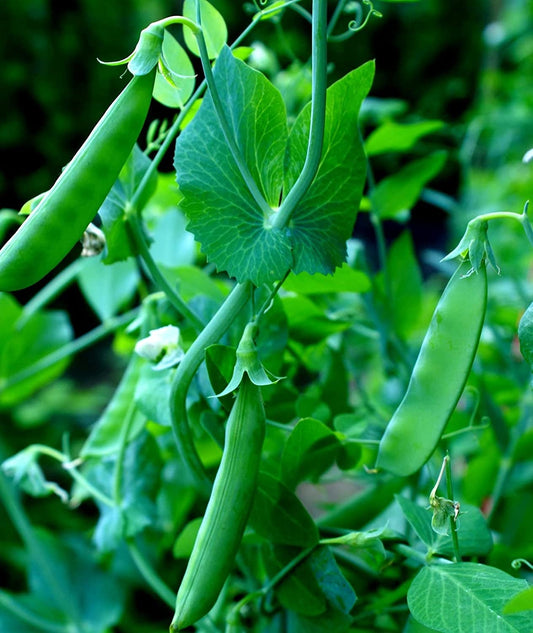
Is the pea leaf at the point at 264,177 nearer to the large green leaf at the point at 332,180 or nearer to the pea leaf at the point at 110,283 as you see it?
the large green leaf at the point at 332,180

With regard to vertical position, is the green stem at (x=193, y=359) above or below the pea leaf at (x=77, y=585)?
above

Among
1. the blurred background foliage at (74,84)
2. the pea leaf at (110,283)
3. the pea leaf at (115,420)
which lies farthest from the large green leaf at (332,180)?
the blurred background foliage at (74,84)

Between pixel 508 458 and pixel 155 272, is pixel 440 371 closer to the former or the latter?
pixel 155 272

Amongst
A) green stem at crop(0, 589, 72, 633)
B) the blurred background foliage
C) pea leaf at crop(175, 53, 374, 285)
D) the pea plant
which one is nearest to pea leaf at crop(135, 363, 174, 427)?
the pea plant

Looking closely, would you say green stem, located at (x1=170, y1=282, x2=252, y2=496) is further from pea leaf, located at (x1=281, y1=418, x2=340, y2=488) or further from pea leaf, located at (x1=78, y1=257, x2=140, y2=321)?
pea leaf, located at (x1=78, y1=257, x2=140, y2=321)

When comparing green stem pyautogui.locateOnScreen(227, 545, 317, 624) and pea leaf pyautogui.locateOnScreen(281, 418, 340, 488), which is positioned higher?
pea leaf pyautogui.locateOnScreen(281, 418, 340, 488)

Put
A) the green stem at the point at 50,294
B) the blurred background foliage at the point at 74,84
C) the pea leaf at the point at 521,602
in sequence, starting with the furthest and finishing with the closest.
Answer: the blurred background foliage at the point at 74,84, the green stem at the point at 50,294, the pea leaf at the point at 521,602

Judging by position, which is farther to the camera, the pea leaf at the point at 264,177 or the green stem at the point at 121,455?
the green stem at the point at 121,455
